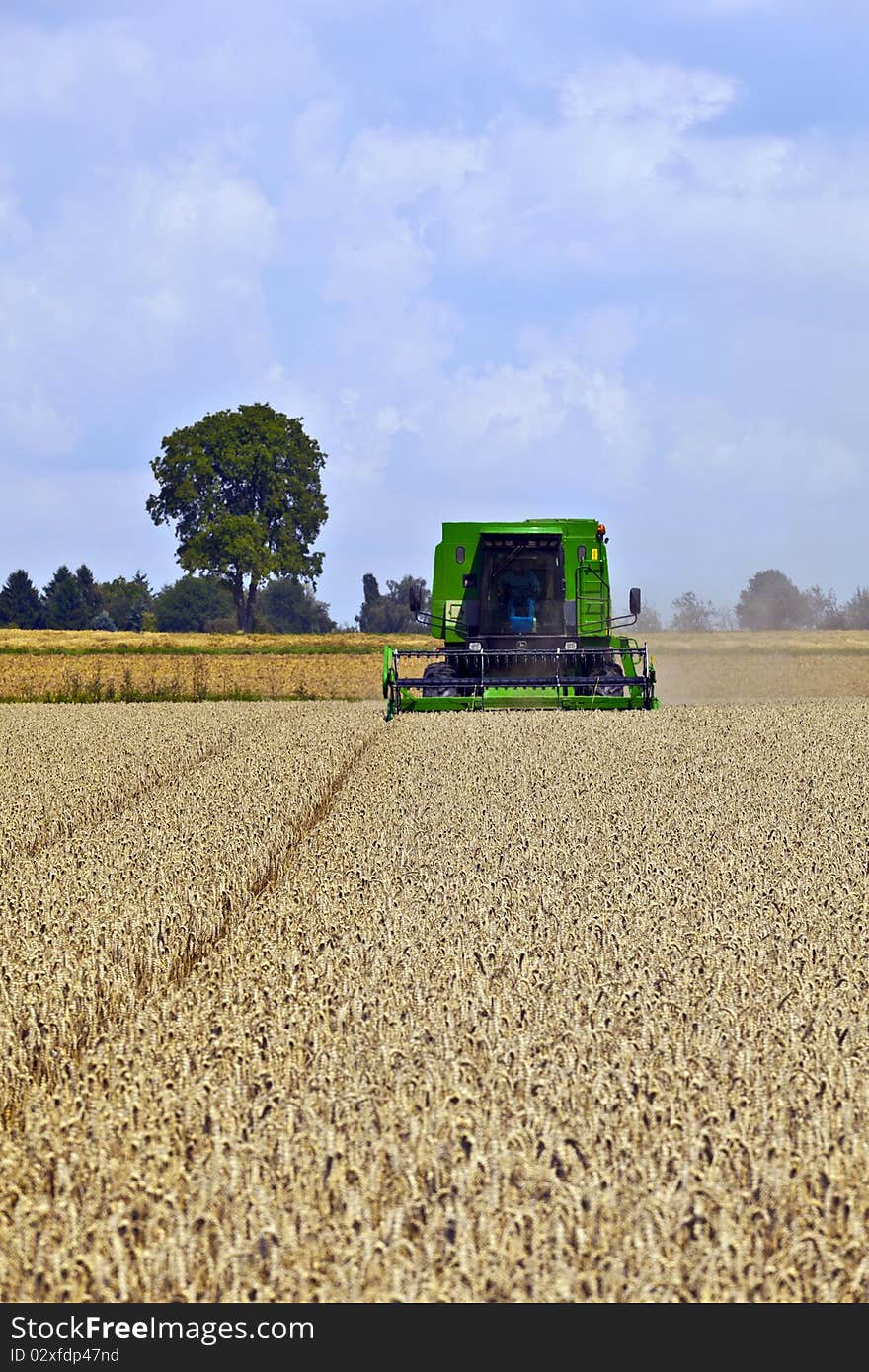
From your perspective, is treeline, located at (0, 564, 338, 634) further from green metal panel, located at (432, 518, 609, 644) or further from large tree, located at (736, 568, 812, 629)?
green metal panel, located at (432, 518, 609, 644)

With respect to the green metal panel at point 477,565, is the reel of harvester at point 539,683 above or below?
below

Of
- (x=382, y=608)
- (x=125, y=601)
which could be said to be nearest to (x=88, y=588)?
(x=125, y=601)

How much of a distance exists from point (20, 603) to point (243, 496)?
1207 inches

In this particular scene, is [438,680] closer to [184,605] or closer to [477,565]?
[477,565]

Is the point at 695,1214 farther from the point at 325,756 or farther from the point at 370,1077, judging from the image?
the point at 325,756

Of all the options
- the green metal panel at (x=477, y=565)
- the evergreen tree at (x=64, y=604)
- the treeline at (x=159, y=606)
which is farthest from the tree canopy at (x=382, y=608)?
the green metal panel at (x=477, y=565)

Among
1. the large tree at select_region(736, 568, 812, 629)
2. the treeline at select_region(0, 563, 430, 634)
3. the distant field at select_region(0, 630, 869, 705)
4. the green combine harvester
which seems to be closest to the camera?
the green combine harvester

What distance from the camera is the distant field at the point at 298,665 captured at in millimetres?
36375

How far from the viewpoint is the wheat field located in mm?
3393

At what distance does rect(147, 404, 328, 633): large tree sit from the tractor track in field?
67.2 meters

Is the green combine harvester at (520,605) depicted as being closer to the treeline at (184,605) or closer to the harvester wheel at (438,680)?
the harvester wheel at (438,680)

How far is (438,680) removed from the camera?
2034 centimetres

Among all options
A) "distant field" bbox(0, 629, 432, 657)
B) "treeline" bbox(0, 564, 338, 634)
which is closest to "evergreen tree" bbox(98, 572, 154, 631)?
"treeline" bbox(0, 564, 338, 634)

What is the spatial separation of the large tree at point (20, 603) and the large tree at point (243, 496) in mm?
27716
